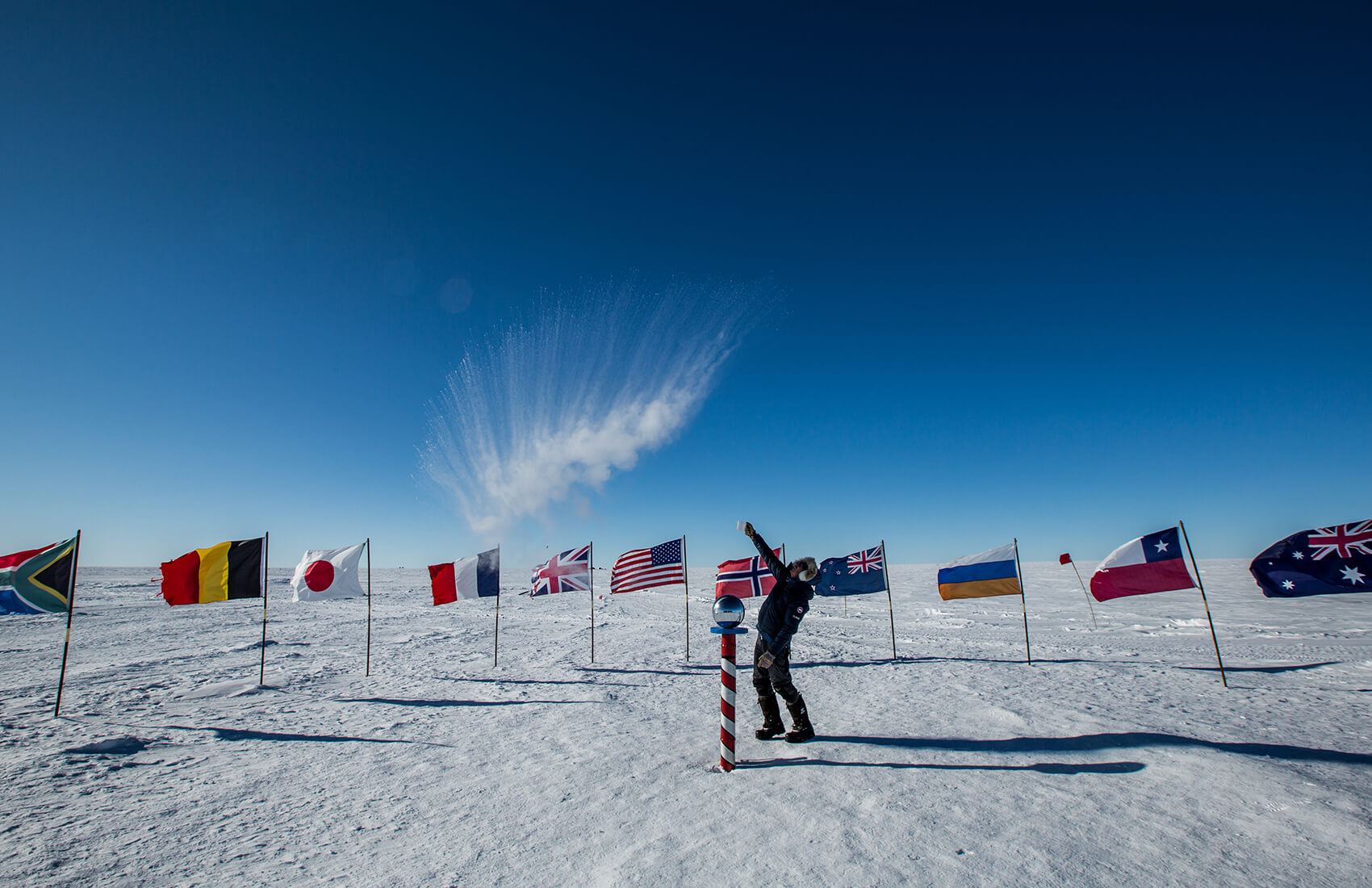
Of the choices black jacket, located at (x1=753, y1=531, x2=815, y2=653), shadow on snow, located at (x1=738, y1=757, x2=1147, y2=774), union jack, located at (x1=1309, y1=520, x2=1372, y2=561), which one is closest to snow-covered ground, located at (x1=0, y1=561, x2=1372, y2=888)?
shadow on snow, located at (x1=738, y1=757, x2=1147, y2=774)

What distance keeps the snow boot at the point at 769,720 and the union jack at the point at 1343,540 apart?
1031 centimetres

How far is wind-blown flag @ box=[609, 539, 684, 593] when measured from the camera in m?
15.7

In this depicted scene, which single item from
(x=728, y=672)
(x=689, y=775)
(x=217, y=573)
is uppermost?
(x=217, y=573)

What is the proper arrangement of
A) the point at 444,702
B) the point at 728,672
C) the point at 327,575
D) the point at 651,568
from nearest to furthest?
the point at 728,672 < the point at 444,702 < the point at 327,575 < the point at 651,568

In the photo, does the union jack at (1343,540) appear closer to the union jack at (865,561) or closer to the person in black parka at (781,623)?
the union jack at (865,561)

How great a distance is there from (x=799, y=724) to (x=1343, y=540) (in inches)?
407

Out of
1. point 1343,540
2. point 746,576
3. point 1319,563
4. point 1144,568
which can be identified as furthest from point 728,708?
point 1343,540

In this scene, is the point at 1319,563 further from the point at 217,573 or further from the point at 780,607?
the point at 217,573

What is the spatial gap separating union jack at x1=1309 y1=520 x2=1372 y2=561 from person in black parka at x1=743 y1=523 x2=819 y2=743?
32.2 feet

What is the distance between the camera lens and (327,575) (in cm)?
1339

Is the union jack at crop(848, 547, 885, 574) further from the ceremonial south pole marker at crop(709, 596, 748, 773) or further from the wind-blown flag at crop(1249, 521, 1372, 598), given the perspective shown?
the ceremonial south pole marker at crop(709, 596, 748, 773)

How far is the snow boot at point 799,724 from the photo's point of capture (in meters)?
6.93

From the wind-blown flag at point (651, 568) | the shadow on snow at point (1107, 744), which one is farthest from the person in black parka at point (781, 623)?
the wind-blown flag at point (651, 568)

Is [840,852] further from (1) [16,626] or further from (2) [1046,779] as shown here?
(1) [16,626]
